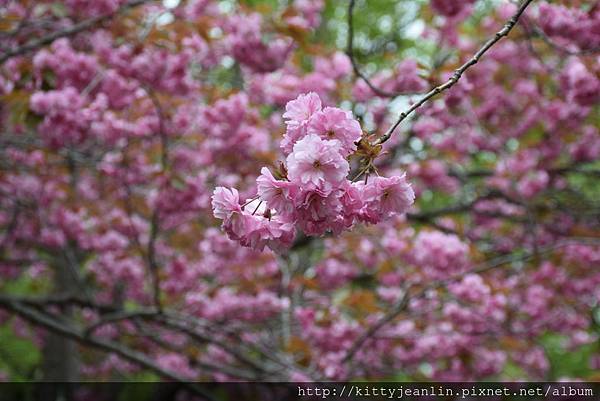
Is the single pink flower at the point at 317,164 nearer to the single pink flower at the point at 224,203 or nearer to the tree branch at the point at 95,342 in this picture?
the single pink flower at the point at 224,203

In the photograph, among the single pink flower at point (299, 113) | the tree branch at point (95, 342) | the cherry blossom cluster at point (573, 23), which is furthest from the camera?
the tree branch at point (95, 342)

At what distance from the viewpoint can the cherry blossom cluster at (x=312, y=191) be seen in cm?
110

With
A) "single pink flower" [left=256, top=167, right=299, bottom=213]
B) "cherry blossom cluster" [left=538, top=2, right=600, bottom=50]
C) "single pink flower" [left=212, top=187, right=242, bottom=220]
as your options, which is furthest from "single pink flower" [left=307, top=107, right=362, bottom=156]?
"cherry blossom cluster" [left=538, top=2, right=600, bottom=50]

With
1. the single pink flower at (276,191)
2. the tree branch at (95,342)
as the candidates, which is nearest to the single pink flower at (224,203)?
the single pink flower at (276,191)

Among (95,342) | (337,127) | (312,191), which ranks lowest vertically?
(312,191)

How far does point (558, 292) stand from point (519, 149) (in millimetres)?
1313

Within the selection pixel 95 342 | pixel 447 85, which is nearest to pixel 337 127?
pixel 447 85

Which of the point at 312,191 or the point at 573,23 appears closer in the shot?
the point at 312,191

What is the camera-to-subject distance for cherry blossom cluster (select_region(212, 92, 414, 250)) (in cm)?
110

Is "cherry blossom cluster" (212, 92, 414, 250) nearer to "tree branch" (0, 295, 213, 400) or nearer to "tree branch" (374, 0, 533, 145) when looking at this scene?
"tree branch" (374, 0, 533, 145)

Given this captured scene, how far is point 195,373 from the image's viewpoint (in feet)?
19.4

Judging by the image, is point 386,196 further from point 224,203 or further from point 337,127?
point 224,203

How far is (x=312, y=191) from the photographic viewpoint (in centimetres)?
112

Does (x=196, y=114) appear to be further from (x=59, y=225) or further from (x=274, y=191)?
(x=274, y=191)
